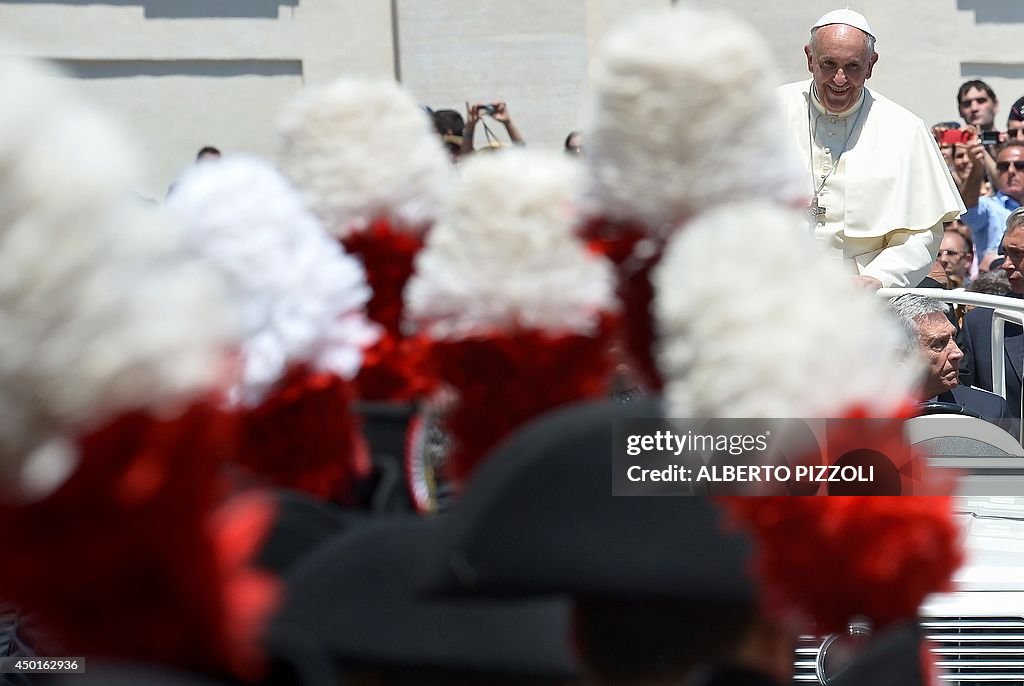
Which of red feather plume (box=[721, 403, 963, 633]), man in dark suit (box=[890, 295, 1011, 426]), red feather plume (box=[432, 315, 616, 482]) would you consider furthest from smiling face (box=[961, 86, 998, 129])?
red feather plume (box=[721, 403, 963, 633])

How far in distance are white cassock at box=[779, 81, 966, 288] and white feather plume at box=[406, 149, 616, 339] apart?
406cm

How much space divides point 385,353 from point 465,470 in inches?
9.9

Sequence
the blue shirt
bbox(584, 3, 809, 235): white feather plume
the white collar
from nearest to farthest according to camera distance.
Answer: bbox(584, 3, 809, 235): white feather plume → the white collar → the blue shirt

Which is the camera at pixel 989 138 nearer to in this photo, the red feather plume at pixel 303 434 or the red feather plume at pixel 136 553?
the red feather plume at pixel 303 434

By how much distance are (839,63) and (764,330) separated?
14.1 feet

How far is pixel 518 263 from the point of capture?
1.64 metres

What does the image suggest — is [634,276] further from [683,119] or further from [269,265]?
[269,265]

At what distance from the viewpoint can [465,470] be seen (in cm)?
171

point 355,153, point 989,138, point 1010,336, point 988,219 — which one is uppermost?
point 355,153

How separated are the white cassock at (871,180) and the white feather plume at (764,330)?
14.0 ft

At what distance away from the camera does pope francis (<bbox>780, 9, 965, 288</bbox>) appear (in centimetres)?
556

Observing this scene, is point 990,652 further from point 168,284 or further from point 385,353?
point 168,284

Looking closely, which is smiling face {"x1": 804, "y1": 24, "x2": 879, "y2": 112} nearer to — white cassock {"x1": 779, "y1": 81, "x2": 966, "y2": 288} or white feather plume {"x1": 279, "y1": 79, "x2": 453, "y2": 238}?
white cassock {"x1": 779, "y1": 81, "x2": 966, "y2": 288}

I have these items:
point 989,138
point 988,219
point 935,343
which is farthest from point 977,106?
point 935,343
